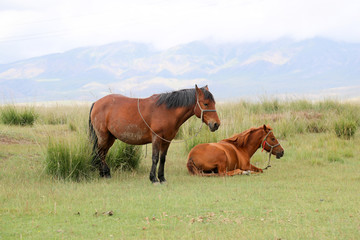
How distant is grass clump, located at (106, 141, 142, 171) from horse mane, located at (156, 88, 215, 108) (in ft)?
6.08

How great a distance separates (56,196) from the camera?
299 inches

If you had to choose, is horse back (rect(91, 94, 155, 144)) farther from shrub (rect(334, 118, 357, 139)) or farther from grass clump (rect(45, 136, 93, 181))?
shrub (rect(334, 118, 357, 139))

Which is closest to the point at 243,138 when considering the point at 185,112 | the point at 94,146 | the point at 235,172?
the point at 235,172

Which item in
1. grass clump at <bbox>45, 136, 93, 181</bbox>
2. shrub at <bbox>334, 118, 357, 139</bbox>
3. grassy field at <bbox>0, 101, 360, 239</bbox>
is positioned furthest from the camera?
shrub at <bbox>334, 118, 357, 139</bbox>

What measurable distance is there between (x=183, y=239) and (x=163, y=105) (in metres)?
4.14

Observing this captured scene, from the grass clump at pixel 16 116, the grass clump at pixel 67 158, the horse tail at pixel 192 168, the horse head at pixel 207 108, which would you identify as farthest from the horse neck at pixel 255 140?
the grass clump at pixel 16 116

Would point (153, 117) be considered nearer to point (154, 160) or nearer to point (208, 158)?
point (154, 160)

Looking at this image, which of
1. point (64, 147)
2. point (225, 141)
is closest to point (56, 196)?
point (64, 147)

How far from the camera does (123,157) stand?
10422 mm

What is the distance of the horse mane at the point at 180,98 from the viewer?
880 cm

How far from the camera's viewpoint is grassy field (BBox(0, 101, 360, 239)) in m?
5.60

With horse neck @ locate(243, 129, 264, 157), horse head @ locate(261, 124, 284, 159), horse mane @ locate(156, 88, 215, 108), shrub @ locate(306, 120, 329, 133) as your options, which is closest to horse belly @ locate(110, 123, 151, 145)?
horse mane @ locate(156, 88, 215, 108)

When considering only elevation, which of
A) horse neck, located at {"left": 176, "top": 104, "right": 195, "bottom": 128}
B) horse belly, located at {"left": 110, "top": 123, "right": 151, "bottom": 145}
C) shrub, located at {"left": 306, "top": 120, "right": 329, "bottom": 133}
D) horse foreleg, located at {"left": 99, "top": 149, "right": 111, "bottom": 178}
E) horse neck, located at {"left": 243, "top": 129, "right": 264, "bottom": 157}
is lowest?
shrub, located at {"left": 306, "top": 120, "right": 329, "bottom": 133}

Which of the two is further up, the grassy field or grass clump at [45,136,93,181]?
grass clump at [45,136,93,181]
